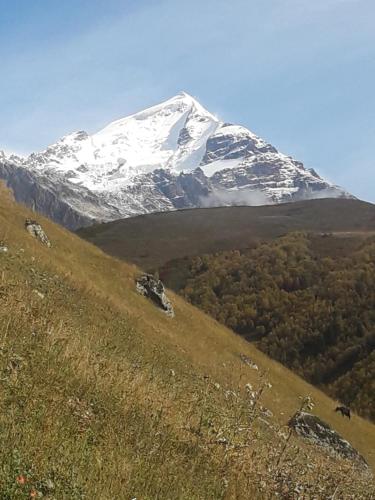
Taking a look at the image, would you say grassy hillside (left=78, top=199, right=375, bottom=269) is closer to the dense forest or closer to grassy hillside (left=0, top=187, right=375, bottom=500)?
the dense forest

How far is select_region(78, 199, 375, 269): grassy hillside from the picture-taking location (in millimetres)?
124188

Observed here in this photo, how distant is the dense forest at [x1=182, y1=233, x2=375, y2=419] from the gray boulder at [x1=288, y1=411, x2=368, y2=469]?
102 ft

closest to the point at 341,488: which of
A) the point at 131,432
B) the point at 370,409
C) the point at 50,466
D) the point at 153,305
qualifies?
the point at 131,432

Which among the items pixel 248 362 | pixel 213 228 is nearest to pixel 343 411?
pixel 248 362

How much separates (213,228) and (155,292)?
11696 cm

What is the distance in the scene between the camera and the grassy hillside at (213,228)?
4889 inches

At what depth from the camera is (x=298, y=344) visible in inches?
2911

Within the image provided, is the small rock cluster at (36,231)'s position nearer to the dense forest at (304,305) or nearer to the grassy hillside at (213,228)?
the dense forest at (304,305)

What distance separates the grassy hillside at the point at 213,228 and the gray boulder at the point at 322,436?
82.2 meters

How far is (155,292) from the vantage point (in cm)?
3294

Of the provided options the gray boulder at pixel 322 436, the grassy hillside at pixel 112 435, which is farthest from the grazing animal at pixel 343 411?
the grassy hillside at pixel 112 435

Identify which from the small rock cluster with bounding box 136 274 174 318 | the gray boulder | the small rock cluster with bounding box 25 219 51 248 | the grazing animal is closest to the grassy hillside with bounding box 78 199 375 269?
the grazing animal

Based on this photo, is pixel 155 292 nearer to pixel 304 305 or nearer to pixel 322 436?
pixel 322 436

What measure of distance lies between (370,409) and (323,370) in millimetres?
11952
